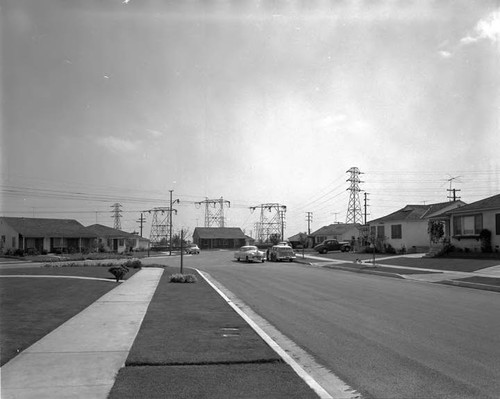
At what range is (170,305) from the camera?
13.4 metres

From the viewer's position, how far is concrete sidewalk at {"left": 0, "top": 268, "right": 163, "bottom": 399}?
5777mm

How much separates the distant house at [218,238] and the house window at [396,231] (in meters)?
58.8

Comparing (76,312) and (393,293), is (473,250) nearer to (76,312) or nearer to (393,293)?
(393,293)

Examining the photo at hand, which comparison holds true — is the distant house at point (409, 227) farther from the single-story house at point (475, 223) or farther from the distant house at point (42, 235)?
the distant house at point (42, 235)

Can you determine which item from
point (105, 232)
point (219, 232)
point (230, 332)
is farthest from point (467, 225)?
point (219, 232)

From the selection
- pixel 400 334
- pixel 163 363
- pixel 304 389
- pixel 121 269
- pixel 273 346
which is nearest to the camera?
pixel 304 389

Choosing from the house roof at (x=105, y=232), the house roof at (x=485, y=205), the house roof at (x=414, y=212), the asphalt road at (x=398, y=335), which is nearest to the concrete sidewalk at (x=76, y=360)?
the asphalt road at (x=398, y=335)

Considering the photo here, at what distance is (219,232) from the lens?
10838 centimetres

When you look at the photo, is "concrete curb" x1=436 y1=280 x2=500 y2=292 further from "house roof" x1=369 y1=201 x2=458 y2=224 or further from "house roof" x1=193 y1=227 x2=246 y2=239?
"house roof" x1=193 y1=227 x2=246 y2=239

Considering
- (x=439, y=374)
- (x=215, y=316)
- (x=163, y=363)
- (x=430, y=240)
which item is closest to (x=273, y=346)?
(x=163, y=363)

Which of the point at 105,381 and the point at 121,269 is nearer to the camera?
the point at 105,381

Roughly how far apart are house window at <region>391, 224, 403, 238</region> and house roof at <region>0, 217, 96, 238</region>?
4226 centimetres

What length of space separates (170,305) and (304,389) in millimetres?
8019

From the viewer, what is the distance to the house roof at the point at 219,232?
106438 millimetres
